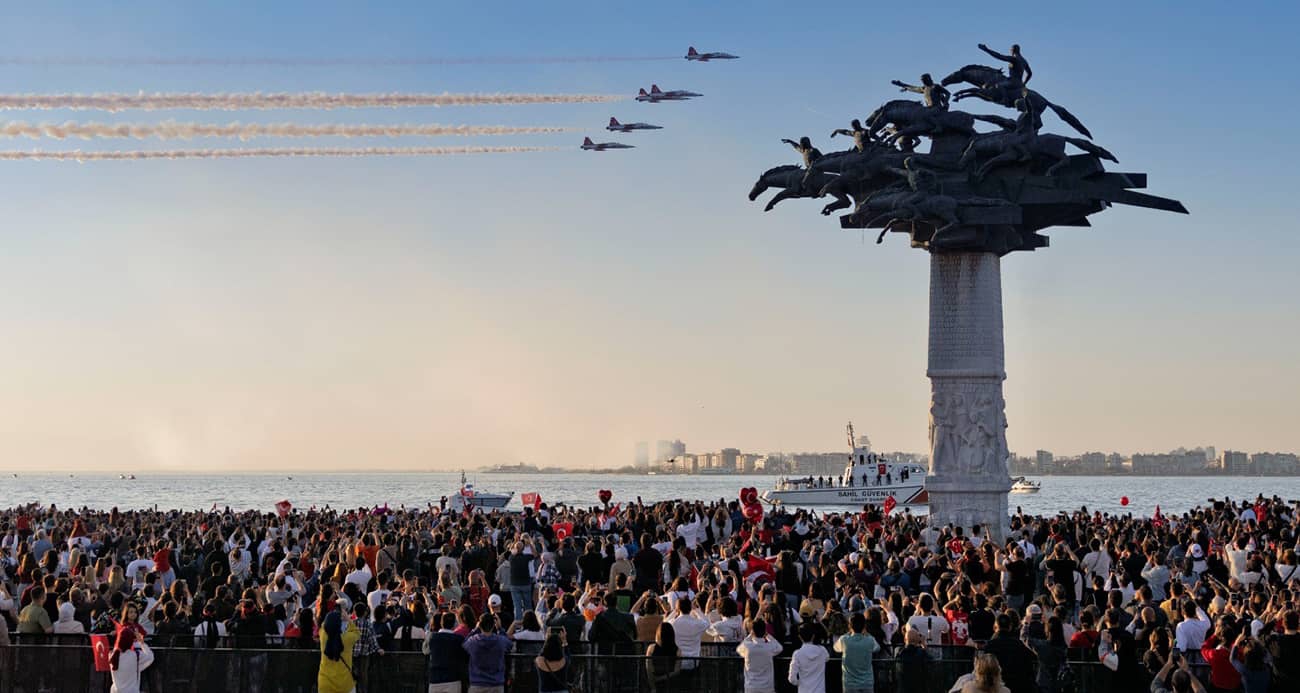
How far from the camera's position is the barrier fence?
14180 millimetres

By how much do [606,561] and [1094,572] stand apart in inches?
280

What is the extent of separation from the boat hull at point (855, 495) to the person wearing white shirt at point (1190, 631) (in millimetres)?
71522

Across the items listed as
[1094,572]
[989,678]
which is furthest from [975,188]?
[989,678]

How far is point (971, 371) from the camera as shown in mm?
35562

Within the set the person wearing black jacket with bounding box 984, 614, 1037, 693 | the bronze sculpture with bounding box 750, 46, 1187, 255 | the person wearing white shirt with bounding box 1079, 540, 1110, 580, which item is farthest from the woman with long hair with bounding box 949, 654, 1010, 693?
the bronze sculpture with bounding box 750, 46, 1187, 255

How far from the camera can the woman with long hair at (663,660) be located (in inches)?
549

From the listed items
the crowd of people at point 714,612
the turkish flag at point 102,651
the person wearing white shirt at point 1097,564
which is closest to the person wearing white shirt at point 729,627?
the crowd of people at point 714,612

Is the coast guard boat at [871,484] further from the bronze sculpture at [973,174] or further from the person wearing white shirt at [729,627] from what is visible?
the person wearing white shirt at [729,627]

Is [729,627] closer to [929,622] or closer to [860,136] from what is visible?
[929,622]

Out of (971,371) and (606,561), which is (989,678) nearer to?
(606,561)

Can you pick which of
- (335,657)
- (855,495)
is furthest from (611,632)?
(855,495)

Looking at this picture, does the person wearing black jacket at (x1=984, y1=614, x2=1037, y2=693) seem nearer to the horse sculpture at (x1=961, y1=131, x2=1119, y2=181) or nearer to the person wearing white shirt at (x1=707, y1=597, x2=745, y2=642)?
the person wearing white shirt at (x1=707, y1=597, x2=745, y2=642)

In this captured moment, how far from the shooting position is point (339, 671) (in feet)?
44.7

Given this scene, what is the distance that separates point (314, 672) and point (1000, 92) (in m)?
26.4
